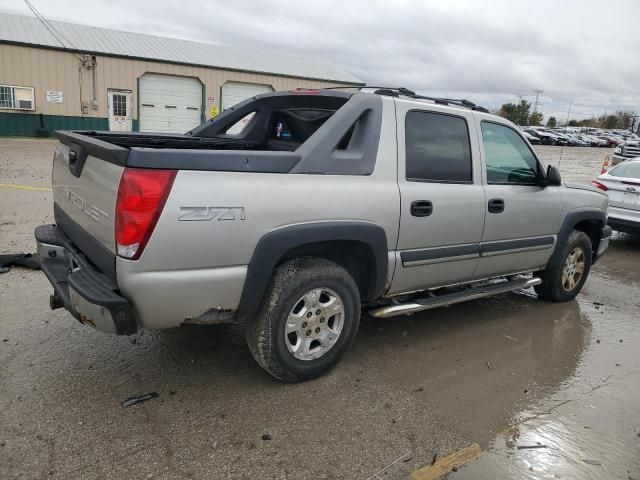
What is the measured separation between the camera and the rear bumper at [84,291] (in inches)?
111

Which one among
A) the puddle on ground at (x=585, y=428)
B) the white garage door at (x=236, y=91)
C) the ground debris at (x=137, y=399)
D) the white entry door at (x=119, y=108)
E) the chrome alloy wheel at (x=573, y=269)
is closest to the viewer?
the puddle on ground at (x=585, y=428)

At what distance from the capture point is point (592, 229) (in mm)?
5867

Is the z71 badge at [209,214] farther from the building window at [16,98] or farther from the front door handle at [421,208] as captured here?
the building window at [16,98]

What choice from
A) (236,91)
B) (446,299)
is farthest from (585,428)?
(236,91)

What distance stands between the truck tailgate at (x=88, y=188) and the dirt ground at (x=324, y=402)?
0.88 meters

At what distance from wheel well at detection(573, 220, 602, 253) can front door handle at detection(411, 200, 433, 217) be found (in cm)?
254

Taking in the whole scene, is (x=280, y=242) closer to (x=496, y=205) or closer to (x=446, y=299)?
(x=446, y=299)

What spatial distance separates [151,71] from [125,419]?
1046 inches

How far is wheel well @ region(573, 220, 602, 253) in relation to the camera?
573cm

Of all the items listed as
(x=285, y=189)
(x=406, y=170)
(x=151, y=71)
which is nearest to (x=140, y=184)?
(x=285, y=189)

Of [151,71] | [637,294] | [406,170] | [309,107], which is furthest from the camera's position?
[151,71]

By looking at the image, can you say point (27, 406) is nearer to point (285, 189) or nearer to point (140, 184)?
point (140, 184)

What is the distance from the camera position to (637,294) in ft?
20.8

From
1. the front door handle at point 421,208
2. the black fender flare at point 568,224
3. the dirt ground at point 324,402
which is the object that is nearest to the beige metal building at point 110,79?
the dirt ground at point 324,402
